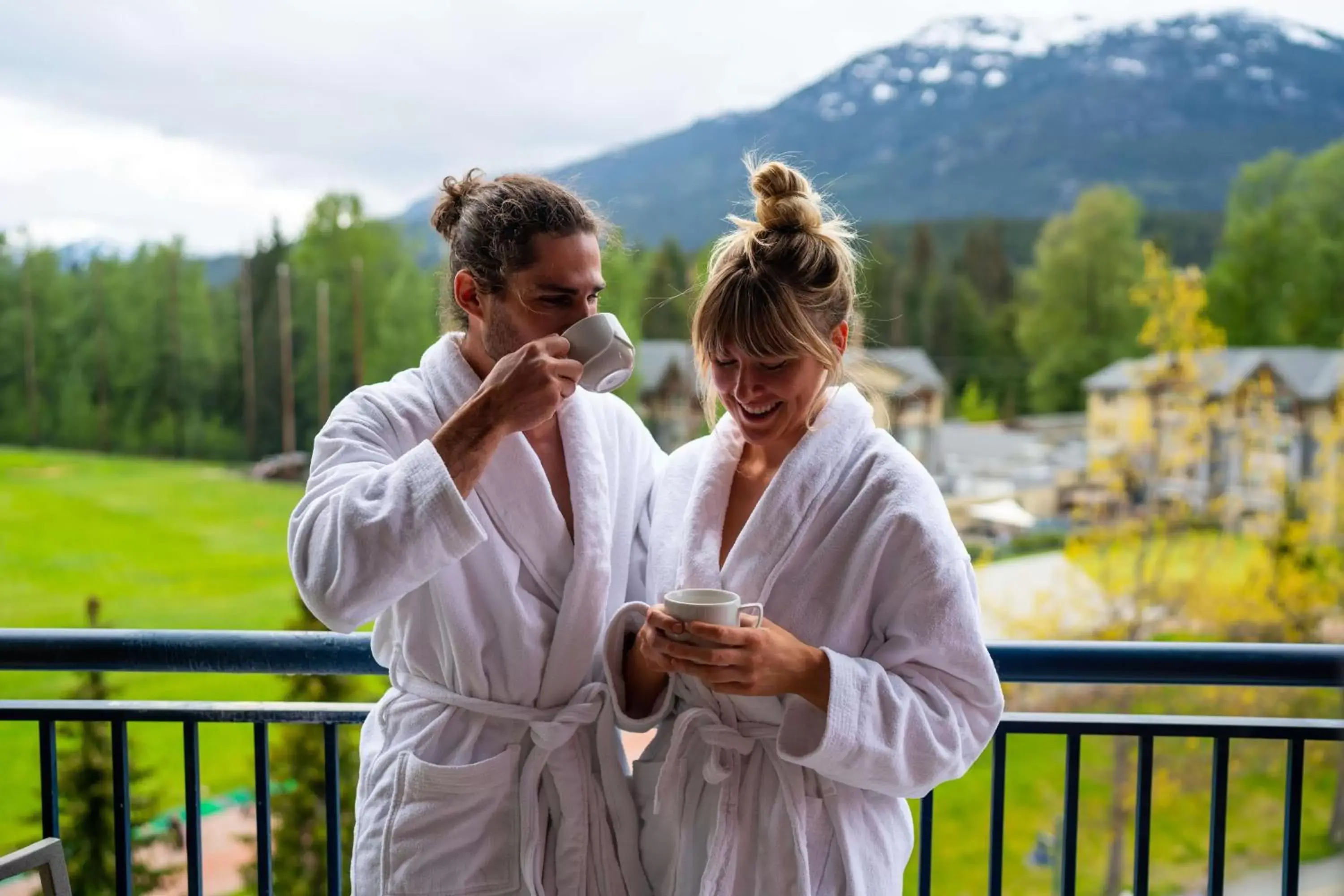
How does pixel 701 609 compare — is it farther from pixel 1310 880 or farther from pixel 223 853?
pixel 223 853

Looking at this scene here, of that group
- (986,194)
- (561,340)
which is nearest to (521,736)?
(561,340)

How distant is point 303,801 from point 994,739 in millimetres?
6389

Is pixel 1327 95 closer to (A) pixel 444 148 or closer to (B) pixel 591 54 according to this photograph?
(B) pixel 591 54

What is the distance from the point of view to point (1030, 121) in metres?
10.4

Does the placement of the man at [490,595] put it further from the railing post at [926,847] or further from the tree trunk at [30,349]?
the tree trunk at [30,349]

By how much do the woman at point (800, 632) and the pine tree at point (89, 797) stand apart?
5661mm

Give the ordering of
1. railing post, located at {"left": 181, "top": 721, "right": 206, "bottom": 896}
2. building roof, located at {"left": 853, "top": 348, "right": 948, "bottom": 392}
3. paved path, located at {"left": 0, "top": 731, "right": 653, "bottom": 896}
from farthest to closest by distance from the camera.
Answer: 1. building roof, located at {"left": 853, "top": 348, "right": 948, "bottom": 392}
2. paved path, located at {"left": 0, "top": 731, "right": 653, "bottom": 896}
3. railing post, located at {"left": 181, "top": 721, "right": 206, "bottom": 896}

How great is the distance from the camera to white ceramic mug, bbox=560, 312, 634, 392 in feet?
3.85

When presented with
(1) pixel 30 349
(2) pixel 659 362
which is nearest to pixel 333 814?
(2) pixel 659 362

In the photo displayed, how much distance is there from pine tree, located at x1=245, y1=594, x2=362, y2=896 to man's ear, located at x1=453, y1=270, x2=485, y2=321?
5401 millimetres

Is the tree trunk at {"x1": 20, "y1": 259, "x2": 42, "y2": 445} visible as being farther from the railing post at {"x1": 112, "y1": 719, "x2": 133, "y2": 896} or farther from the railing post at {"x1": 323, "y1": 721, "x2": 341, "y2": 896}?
the railing post at {"x1": 323, "y1": 721, "x2": 341, "y2": 896}

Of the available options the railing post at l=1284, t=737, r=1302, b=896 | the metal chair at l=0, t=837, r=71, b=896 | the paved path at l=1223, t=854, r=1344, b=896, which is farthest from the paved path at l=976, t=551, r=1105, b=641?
the metal chair at l=0, t=837, r=71, b=896

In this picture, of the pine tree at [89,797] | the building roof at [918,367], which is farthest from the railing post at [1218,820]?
the building roof at [918,367]

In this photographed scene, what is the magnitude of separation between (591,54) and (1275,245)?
6402mm
